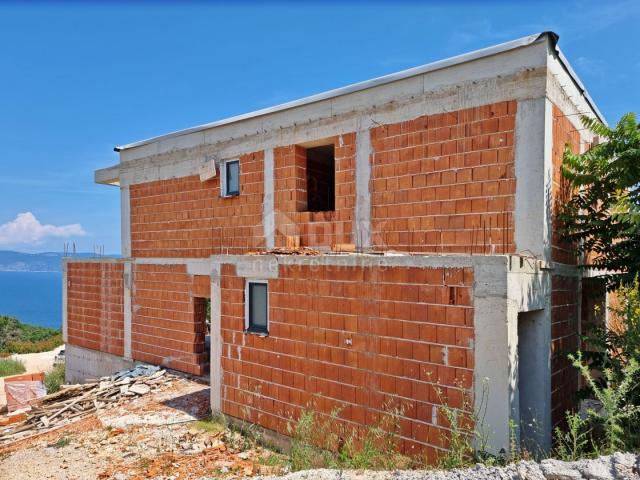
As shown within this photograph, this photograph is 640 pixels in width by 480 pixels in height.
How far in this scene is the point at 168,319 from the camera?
1138 cm

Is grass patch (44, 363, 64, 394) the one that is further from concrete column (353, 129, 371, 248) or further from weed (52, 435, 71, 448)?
concrete column (353, 129, 371, 248)

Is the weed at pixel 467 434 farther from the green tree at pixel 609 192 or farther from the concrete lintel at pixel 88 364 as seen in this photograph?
the concrete lintel at pixel 88 364

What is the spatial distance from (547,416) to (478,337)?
182 centimetres

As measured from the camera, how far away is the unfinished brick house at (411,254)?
5141 mm

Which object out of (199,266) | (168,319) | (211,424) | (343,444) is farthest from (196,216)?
(343,444)

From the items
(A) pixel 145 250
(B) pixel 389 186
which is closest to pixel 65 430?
(A) pixel 145 250

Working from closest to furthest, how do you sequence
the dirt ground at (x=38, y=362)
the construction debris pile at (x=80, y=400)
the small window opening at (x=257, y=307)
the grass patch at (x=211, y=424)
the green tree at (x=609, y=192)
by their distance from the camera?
the green tree at (x=609, y=192), the small window opening at (x=257, y=307), the grass patch at (x=211, y=424), the construction debris pile at (x=80, y=400), the dirt ground at (x=38, y=362)

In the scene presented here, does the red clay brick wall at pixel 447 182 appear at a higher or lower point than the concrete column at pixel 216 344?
higher

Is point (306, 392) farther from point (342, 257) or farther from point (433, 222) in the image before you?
point (433, 222)

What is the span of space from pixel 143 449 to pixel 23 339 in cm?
3163

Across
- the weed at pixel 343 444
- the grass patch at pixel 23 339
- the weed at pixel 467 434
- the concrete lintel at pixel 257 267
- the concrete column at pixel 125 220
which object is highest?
the concrete column at pixel 125 220

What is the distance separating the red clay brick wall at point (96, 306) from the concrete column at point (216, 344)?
5958mm

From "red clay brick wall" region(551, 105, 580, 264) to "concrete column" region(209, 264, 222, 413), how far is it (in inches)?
223

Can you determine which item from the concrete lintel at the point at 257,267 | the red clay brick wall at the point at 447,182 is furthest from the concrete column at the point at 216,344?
the red clay brick wall at the point at 447,182
